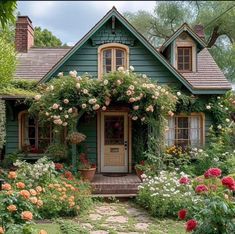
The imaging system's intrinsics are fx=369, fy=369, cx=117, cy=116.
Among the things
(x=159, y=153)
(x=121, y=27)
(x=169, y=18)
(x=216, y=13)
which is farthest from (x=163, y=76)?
(x=169, y=18)

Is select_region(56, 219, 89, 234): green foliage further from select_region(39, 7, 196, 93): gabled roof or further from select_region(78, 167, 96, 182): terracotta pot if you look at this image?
select_region(39, 7, 196, 93): gabled roof

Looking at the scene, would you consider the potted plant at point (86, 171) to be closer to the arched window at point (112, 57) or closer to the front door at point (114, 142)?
the front door at point (114, 142)

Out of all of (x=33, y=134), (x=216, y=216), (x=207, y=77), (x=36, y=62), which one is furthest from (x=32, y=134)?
(x=216, y=216)

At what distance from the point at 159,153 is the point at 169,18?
1975 cm

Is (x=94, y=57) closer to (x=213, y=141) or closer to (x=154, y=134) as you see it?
(x=154, y=134)

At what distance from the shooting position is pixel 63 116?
1094 centimetres

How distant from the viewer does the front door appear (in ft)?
43.5

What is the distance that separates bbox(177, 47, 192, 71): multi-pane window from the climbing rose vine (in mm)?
3934

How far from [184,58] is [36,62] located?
6.08 metres

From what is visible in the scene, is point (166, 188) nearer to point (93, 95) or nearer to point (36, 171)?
point (36, 171)

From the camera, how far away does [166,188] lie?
9.24 m

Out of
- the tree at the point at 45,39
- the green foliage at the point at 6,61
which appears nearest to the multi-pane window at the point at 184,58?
the green foliage at the point at 6,61

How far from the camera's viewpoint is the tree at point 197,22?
85.0 ft

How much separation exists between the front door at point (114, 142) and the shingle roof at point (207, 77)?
3007 mm
